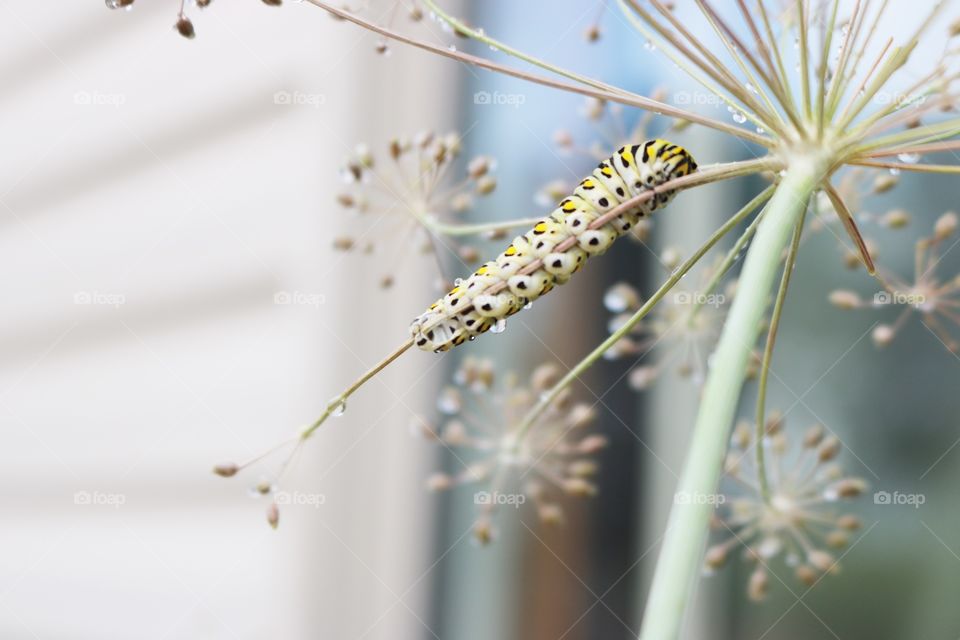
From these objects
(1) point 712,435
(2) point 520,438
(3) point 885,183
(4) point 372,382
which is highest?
(4) point 372,382

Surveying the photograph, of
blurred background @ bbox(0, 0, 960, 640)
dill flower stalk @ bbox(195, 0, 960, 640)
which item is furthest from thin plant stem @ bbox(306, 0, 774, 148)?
blurred background @ bbox(0, 0, 960, 640)

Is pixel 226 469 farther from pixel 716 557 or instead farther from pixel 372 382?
pixel 372 382

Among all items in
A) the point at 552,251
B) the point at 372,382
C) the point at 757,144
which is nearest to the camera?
the point at 552,251

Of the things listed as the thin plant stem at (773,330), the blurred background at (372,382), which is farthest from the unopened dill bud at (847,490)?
the blurred background at (372,382)

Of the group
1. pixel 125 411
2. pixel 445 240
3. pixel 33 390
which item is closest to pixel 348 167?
pixel 445 240

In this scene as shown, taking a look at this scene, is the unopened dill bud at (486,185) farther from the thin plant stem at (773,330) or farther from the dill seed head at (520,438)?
the thin plant stem at (773,330)

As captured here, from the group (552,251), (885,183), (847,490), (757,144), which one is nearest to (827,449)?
(847,490)

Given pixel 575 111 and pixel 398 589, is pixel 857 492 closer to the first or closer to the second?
pixel 575 111

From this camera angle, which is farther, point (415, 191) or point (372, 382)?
point (372, 382)
